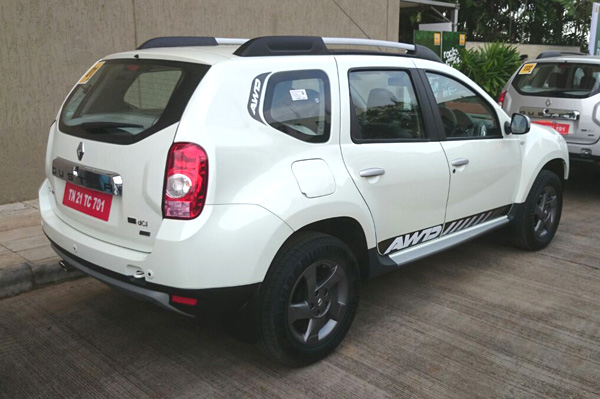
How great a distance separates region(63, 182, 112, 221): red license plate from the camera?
311 cm

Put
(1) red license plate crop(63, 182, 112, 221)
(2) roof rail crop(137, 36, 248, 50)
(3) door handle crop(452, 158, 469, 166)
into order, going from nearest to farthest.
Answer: (1) red license plate crop(63, 182, 112, 221) → (2) roof rail crop(137, 36, 248, 50) → (3) door handle crop(452, 158, 469, 166)

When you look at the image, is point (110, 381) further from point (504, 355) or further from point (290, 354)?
point (504, 355)

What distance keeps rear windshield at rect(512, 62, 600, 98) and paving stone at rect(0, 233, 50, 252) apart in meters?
5.94

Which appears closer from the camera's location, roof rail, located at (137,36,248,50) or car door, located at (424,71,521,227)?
roof rail, located at (137,36,248,50)

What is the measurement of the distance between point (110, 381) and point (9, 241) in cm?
252

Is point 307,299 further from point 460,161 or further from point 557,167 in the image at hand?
point 557,167

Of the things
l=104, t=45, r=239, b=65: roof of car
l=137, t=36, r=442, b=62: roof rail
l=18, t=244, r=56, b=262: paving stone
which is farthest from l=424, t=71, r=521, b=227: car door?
l=18, t=244, r=56, b=262: paving stone

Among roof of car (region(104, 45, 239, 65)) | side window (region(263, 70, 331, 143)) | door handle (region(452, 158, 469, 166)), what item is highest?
roof of car (region(104, 45, 239, 65))

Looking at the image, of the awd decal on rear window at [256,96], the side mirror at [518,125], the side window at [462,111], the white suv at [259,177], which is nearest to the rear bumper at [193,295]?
the white suv at [259,177]

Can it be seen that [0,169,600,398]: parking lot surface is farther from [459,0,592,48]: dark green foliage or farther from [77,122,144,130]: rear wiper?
[459,0,592,48]: dark green foliage

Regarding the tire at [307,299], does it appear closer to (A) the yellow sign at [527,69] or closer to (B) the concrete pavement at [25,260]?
(B) the concrete pavement at [25,260]

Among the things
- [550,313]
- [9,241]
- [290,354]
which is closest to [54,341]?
[290,354]

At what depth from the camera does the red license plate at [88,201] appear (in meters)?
3.11

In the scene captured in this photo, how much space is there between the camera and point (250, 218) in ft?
9.35
